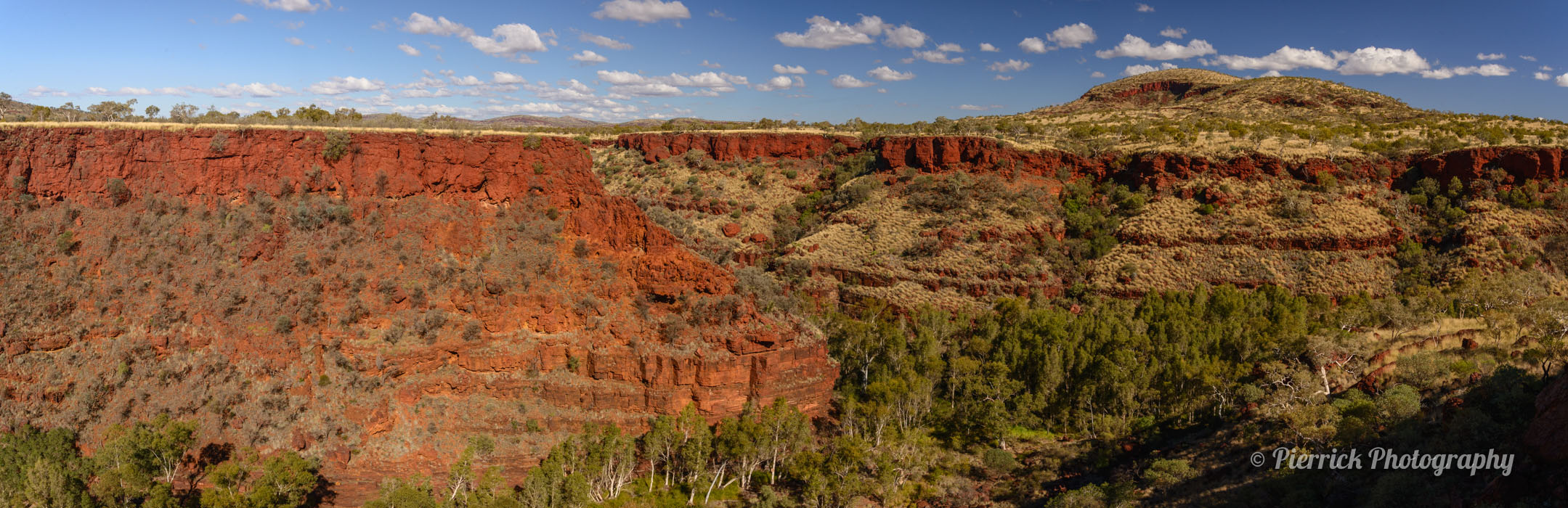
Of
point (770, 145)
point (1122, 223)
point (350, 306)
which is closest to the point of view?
point (350, 306)

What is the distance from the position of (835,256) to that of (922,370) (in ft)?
54.3

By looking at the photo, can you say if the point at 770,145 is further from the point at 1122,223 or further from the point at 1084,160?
the point at 1122,223

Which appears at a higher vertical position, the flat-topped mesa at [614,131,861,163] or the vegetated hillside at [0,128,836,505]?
the flat-topped mesa at [614,131,861,163]

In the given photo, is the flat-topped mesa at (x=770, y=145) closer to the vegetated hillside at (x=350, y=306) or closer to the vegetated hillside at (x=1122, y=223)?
the vegetated hillside at (x=1122, y=223)

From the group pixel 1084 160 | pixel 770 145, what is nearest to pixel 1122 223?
pixel 1084 160

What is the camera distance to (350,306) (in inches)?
1010

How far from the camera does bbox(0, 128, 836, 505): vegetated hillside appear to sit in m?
24.3

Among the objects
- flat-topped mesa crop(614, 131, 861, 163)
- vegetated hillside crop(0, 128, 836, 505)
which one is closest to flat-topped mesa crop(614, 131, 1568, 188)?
flat-topped mesa crop(614, 131, 861, 163)

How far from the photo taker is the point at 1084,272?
49.7 meters

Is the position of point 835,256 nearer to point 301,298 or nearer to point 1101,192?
point 1101,192

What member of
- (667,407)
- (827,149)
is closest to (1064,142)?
(827,149)

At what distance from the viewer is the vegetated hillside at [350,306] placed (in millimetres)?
24281

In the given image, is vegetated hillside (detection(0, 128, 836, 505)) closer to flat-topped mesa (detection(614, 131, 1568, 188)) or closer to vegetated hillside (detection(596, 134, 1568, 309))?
vegetated hillside (detection(596, 134, 1568, 309))

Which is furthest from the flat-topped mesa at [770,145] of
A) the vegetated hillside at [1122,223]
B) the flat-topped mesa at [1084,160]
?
the vegetated hillside at [1122,223]
